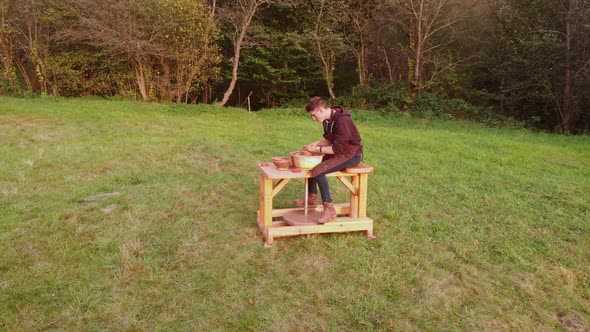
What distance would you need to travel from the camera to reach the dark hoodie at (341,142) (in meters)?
4.27

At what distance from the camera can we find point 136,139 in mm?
9203

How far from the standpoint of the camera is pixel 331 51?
59.4ft

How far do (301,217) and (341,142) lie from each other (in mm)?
887

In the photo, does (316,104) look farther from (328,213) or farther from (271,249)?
(271,249)

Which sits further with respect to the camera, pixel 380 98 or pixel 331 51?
pixel 331 51

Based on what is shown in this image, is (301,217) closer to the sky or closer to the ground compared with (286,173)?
closer to the ground

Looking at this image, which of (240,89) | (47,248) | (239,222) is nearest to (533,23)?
(240,89)

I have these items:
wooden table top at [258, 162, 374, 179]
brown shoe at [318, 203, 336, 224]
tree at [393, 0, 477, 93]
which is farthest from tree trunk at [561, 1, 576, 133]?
brown shoe at [318, 203, 336, 224]

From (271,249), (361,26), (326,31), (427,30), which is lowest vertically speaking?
(271,249)

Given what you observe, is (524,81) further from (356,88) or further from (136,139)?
(136,139)

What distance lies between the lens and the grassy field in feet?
10.3

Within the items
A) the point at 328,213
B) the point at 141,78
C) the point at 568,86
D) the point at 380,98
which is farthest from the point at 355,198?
the point at 141,78

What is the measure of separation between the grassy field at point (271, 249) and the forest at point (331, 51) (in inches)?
300

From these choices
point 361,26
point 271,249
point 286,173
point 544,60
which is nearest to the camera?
point 271,249
